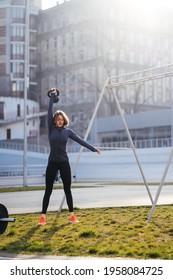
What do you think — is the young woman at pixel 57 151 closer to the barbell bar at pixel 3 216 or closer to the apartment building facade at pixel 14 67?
the barbell bar at pixel 3 216

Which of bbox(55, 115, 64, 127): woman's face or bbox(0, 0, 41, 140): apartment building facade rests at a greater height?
bbox(0, 0, 41, 140): apartment building facade

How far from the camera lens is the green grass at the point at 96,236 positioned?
755cm

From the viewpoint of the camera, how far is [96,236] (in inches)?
347

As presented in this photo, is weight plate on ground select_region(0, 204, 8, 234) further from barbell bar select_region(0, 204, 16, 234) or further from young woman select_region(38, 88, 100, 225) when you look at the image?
young woman select_region(38, 88, 100, 225)

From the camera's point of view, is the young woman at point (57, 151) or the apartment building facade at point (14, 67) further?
the apartment building facade at point (14, 67)

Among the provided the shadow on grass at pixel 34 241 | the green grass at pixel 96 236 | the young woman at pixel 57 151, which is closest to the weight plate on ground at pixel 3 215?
the green grass at pixel 96 236

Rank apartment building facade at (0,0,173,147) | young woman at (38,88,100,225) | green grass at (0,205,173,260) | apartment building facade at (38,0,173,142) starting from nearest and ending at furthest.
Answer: green grass at (0,205,173,260) → young woman at (38,88,100,225) → apartment building facade at (38,0,173,142) → apartment building facade at (0,0,173,147)

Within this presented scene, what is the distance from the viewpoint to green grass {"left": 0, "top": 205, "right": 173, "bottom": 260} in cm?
755

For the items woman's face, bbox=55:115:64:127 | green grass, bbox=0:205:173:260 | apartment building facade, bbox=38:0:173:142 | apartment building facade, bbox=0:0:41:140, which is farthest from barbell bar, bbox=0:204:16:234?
apartment building facade, bbox=0:0:41:140

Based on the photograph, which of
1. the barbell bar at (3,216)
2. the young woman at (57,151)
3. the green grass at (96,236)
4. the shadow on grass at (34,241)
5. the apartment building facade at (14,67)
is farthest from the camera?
the apartment building facade at (14,67)

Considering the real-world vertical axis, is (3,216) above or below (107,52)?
below

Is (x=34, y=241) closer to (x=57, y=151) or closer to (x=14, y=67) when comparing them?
(x=57, y=151)

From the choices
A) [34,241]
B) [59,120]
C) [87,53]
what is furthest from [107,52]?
[34,241]
